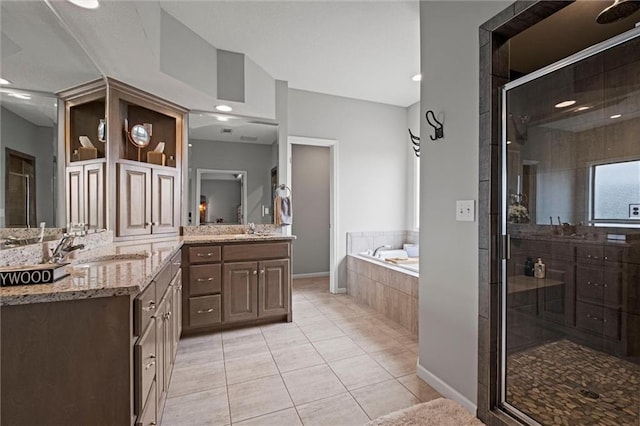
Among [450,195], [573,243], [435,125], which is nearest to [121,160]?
[435,125]

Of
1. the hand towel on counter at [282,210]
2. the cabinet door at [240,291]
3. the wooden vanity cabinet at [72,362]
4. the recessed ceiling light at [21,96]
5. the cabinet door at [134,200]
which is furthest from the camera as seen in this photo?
the hand towel on counter at [282,210]

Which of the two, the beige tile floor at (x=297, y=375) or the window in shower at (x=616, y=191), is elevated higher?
the window in shower at (x=616, y=191)

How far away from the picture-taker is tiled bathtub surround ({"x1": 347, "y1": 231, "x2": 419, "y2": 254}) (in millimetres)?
4242

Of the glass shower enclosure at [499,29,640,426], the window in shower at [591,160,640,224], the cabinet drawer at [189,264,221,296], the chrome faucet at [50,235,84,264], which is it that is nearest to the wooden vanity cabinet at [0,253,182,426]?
the chrome faucet at [50,235,84,264]

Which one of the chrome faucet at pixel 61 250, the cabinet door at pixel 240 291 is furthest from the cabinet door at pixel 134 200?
the chrome faucet at pixel 61 250

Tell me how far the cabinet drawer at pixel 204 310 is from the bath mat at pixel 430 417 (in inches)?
68.9

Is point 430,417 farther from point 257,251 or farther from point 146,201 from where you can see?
point 146,201

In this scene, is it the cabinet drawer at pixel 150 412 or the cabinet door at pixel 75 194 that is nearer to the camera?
the cabinet drawer at pixel 150 412

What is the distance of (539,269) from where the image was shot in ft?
6.48

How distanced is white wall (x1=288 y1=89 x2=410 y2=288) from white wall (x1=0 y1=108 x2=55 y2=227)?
101 inches

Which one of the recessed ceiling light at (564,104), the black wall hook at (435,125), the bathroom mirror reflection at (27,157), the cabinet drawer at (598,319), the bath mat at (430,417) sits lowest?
the bath mat at (430,417)

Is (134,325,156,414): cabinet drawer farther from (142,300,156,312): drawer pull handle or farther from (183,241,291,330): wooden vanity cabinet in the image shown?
(183,241,291,330): wooden vanity cabinet

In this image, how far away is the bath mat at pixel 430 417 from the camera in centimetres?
160

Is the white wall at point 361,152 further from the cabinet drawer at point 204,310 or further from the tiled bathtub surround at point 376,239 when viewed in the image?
the cabinet drawer at point 204,310
